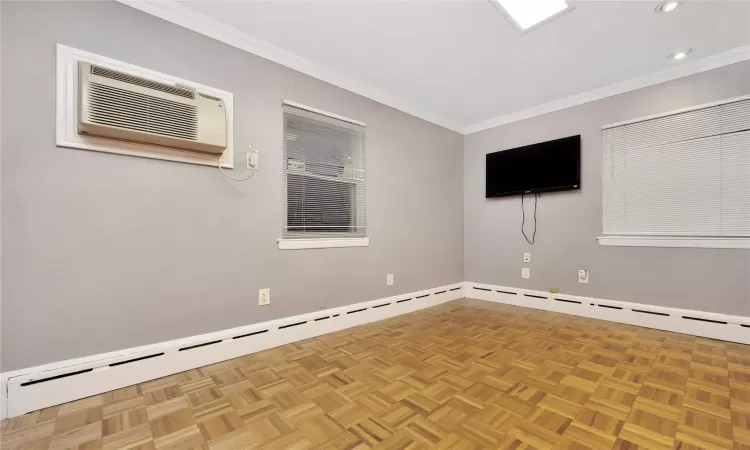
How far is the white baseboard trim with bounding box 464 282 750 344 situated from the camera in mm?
2562

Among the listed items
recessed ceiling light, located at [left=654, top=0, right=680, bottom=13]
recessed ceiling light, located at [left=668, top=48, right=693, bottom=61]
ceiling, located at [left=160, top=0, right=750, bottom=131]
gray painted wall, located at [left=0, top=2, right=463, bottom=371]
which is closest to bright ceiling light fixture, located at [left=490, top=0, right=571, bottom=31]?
ceiling, located at [left=160, top=0, right=750, bottom=131]

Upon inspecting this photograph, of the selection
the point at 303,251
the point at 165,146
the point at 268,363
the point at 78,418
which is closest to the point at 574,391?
the point at 268,363

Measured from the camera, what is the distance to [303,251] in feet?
8.75

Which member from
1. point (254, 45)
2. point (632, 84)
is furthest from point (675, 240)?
point (254, 45)

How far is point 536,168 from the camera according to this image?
365 centimetres

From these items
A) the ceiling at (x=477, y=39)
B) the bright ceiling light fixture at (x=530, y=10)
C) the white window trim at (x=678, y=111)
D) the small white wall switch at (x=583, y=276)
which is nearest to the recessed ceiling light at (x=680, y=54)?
the ceiling at (x=477, y=39)

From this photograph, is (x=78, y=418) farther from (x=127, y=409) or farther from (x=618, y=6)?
(x=618, y=6)

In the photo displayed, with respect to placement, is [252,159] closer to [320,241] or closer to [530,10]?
[320,241]

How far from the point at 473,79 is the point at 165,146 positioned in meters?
2.74

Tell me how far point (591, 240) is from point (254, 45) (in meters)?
3.73

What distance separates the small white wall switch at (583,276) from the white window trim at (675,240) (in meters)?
0.35

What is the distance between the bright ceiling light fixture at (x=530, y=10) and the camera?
80.0 inches

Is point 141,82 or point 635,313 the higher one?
point 141,82

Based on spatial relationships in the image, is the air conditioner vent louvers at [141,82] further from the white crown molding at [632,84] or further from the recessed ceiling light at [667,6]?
the white crown molding at [632,84]
